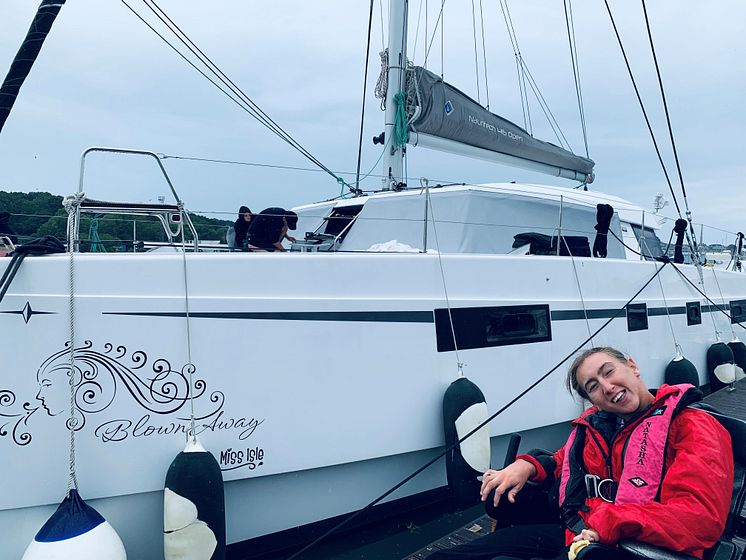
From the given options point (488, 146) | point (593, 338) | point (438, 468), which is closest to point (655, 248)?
point (488, 146)

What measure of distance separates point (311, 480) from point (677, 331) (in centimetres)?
420

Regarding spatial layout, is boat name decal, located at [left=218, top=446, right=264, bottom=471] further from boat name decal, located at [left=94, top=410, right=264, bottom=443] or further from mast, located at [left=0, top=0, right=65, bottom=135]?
mast, located at [left=0, top=0, right=65, bottom=135]

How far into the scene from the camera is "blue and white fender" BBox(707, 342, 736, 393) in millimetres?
6691

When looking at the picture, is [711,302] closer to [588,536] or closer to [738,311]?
[738,311]

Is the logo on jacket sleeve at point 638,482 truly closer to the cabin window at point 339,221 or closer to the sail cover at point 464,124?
the cabin window at point 339,221

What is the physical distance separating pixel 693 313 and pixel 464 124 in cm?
309

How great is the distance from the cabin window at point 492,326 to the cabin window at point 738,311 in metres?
4.09

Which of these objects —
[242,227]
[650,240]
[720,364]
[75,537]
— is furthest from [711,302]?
[75,537]

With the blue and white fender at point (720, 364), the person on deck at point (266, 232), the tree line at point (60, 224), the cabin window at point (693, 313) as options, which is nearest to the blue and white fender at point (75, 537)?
the tree line at point (60, 224)

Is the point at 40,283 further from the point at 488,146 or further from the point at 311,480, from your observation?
the point at 488,146

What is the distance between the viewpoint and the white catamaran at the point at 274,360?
2836mm

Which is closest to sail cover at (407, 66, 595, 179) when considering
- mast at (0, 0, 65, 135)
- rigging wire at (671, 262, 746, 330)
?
rigging wire at (671, 262, 746, 330)

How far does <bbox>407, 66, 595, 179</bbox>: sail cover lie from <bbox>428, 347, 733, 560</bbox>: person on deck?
13.6ft

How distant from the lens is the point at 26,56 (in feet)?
10.2
